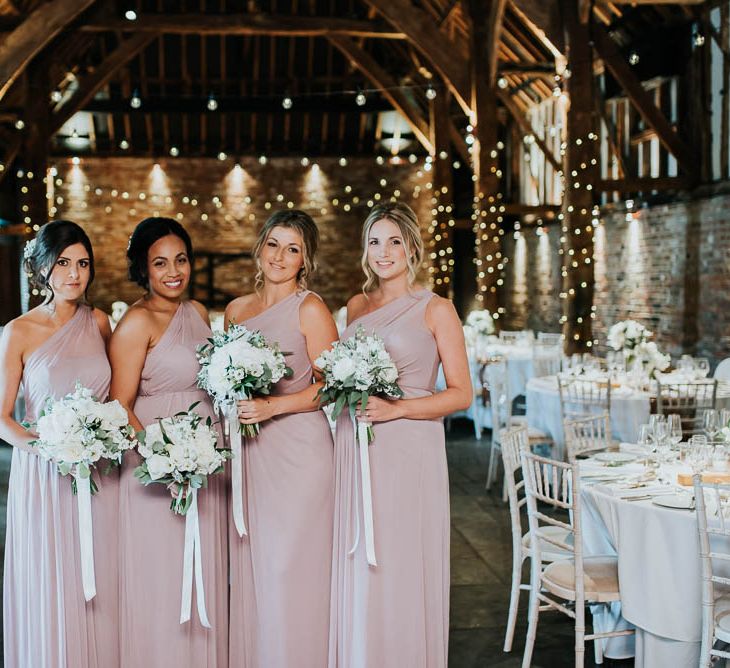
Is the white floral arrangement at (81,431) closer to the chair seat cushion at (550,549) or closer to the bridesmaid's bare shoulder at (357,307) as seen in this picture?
the bridesmaid's bare shoulder at (357,307)

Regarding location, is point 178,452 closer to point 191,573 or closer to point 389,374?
point 191,573

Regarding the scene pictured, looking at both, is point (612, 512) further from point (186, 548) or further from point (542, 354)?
point (542, 354)

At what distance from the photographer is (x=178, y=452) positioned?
276 cm

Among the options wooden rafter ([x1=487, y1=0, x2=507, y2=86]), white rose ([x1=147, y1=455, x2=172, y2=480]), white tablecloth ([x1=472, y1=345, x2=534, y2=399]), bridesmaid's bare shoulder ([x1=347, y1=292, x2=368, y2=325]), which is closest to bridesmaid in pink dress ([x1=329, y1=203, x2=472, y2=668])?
bridesmaid's bare shoulder ([x1=347, y1=292, x2=368, y2=325])

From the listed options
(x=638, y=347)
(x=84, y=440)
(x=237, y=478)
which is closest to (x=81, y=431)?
(x=84, y=440)

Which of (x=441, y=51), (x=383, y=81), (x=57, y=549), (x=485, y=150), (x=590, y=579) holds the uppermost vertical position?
(x=383, y=81)

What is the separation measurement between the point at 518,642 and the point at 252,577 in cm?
165

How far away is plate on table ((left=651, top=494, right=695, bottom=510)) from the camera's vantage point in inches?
135

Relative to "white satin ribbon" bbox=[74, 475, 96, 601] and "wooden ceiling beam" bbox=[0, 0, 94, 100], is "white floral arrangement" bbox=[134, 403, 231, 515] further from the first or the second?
"wooden ceiling beam" bbox=[0, 0, 94, 100]

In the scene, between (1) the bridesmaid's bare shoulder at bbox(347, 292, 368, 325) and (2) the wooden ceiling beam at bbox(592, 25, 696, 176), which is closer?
(1) the bridesmaid's bare shoulder at bbox(347, 292, 368, 325)

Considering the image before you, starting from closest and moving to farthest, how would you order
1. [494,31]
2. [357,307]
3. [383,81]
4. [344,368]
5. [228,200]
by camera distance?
[344,368]
[357,307]
[494,31]
[383,81]
[228,200]

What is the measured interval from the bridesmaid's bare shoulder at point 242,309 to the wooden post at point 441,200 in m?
12.4

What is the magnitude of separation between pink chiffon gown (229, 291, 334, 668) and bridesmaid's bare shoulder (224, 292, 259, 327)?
78 millimetres

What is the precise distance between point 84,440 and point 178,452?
28 centimetres
